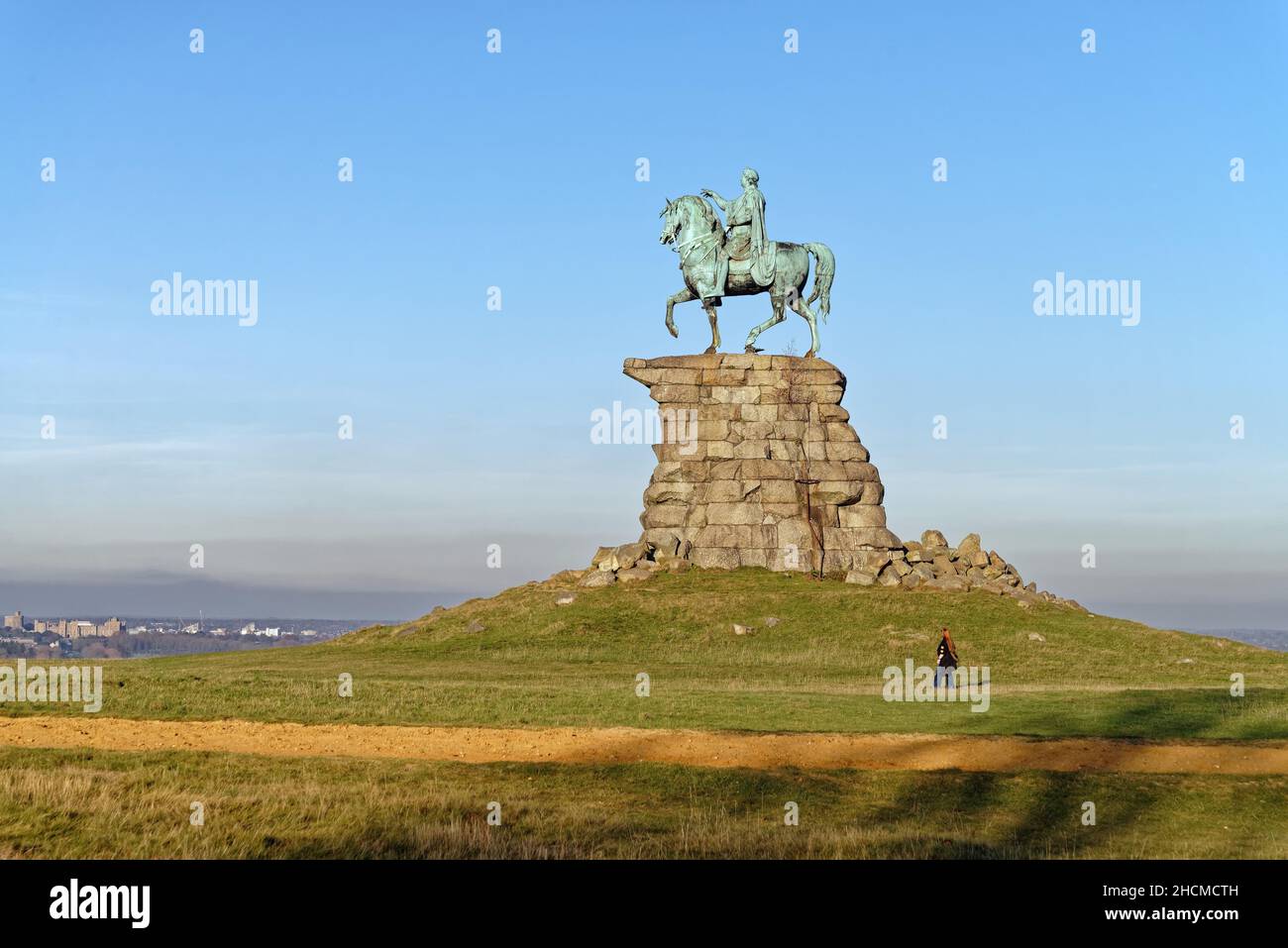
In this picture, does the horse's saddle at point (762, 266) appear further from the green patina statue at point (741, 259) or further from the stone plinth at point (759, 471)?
the stone plinth at point (759, 471)

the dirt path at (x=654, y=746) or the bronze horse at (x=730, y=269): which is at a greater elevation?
the bronze horse at (x=730, y=269)

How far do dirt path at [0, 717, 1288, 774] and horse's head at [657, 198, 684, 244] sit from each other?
31.1 meters

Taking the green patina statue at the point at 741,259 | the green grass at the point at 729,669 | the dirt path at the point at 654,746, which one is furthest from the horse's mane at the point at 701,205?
the dirt path at the point at 654,746

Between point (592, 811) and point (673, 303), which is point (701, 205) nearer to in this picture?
point (673, 303)

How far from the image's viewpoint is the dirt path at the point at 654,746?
22.6m

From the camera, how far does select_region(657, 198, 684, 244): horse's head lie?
5350cm

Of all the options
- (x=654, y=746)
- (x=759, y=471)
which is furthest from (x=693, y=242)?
(x=654, y=746)

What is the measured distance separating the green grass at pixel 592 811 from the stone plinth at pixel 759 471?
2995 cm

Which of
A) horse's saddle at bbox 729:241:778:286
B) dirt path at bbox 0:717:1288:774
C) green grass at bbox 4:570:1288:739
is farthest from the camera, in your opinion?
horse's saddle at bbox 729:241:778:286

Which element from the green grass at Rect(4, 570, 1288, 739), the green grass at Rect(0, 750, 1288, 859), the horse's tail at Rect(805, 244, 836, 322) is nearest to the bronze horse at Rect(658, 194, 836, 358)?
the horse's tail at Rect(805, 244, 836, 322)
